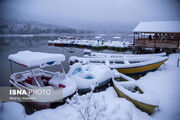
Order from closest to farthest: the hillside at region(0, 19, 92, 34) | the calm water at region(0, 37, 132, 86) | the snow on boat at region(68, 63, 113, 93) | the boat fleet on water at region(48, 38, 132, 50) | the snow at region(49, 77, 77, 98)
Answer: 1. the snow at region(49, 77, 77, 98)
2. the snow on boat at region(68, 63, 113, 93)
3. the calm water at region(0, 37, 132, 86)
4. the boat fleet on water at region(48, 38, 132, 50)
5. the hillside at region(0, 19, 92, 34)

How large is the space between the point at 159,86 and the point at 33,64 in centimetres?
811

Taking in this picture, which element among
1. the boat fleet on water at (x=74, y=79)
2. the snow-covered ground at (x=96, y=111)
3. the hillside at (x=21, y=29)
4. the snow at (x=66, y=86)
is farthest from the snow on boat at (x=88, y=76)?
the hillside at (x=21, y=29)

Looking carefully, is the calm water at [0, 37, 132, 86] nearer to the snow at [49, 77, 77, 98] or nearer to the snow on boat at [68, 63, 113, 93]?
the snow on boat at [68, 63, 113, 93]

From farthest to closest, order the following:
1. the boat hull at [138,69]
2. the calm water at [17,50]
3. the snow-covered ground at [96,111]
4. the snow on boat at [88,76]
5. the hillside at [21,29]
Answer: the hillside at [21,29] → the calm water at [17,50] → the boat hull at [138,69] → the snow on boat at [88,76] → the snow-covered ground at [96,111]

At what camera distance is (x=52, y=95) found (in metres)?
5.25

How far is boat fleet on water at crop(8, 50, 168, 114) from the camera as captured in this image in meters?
5.16

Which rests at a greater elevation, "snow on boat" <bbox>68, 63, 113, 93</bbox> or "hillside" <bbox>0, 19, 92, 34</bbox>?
"hillside" <bbox>0, 19, 92, 34</bbox>

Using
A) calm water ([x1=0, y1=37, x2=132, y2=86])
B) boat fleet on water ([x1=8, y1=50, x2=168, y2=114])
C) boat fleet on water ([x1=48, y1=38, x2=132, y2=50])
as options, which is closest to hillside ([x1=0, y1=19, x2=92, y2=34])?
calm water ([x1=0, y1=37, x2=132, y2=86])

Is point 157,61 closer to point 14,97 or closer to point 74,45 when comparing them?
point 14,97

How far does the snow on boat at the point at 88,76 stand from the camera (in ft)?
23.7

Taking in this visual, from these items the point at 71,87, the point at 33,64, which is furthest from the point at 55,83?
the point at 33,64

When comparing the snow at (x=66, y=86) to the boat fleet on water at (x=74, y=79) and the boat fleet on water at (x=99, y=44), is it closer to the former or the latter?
the boat fleet on water at (x=74, y=79)

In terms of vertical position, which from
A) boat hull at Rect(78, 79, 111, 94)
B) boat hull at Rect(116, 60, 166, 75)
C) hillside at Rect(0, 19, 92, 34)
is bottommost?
boat hull at Rect(78, 79, 111, 94)

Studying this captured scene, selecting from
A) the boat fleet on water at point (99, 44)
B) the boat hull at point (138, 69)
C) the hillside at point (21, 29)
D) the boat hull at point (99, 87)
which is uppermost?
the hillside at point (21, 29)
